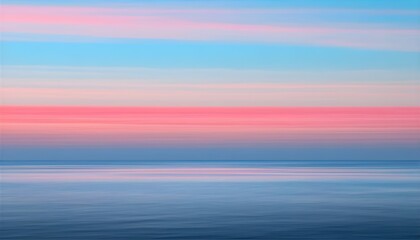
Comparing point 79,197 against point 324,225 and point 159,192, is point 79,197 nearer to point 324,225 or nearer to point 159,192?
point 159,192

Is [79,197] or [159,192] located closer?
[79,197]

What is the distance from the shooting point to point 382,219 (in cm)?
2267

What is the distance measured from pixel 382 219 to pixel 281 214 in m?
3.27

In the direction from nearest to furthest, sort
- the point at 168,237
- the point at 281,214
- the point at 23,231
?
1. the point at 168,237
2. the point at 23,231
3. the point at 281,214

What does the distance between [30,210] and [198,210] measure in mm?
5697

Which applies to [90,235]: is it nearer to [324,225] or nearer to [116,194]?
[324,225]

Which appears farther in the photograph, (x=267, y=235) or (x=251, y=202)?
(x=251, y=202)

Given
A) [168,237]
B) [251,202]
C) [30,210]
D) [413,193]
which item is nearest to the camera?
[168,237]

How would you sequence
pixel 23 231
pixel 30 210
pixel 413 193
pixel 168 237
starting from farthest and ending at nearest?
pixel 413 193 < pixel 30 210 < pixel 23 231 < pixel 168 237

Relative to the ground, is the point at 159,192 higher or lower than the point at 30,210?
higher

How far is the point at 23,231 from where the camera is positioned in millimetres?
20016

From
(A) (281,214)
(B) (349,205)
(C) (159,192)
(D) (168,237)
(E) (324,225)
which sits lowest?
(D) (168,237)

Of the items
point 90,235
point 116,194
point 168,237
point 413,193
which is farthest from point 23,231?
point 413,193

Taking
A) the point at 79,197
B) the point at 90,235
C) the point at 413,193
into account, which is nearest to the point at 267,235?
the point at 90,235
